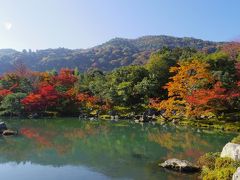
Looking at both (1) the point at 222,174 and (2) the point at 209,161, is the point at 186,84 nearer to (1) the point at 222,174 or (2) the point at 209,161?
(2) the point at 209,161

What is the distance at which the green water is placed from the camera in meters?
17.8

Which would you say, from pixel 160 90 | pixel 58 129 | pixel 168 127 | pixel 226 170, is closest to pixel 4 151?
pixel 58 129

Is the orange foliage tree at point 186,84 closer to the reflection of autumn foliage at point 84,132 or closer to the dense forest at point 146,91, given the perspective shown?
the dense forest at point 146,91

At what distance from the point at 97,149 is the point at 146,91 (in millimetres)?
23438

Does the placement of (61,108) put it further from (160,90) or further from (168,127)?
(168,127)

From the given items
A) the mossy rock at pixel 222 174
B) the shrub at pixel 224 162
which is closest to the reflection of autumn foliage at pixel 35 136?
the shrub at pixel 224 162

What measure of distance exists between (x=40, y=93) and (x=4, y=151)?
2347 centimetres

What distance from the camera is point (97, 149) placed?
24.5 metres

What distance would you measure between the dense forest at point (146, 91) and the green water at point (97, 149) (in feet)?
17.0

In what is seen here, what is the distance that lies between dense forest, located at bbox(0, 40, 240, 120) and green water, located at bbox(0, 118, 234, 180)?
5178 millimetres

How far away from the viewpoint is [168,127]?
36.5 m

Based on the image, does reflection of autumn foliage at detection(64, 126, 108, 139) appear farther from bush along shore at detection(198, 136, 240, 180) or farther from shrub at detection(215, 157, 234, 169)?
shrub at detection(215, 157, 234, 169)

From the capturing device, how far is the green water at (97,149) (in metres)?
17.8

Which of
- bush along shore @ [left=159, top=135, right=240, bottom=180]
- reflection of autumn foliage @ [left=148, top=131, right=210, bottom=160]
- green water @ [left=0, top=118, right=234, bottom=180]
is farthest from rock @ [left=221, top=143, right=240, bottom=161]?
reflection of autumn foliage @ [left=148, top=131, right=210, bottom=160]
